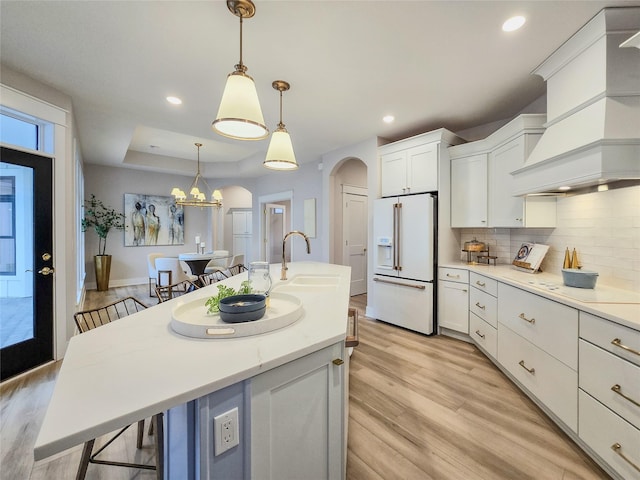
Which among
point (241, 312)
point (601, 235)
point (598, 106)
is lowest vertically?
point (241, 312)

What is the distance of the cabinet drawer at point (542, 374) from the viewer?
1.74 metres

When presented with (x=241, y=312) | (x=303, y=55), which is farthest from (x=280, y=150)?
(x=241, y=312)

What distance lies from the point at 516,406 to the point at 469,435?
0.58 metres

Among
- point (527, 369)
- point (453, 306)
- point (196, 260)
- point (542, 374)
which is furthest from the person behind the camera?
point (196, 260)

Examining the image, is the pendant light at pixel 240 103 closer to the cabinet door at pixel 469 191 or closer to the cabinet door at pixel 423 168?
the cabinet door at pixel 423 168

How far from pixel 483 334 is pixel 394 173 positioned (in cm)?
222

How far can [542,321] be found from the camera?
6.61ft

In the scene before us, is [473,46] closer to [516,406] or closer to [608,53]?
[608,53]

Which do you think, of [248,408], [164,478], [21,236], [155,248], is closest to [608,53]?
[248,408]

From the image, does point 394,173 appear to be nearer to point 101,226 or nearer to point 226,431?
point 226,431

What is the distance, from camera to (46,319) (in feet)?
8.93

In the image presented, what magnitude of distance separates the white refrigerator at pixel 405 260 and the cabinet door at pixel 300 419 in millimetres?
2498

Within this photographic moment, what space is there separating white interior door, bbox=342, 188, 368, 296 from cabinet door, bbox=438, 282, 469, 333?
2.31 m

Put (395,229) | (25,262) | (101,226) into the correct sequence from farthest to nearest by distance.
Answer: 1. (101,226)
2. (395,229)
3. (25,262)
